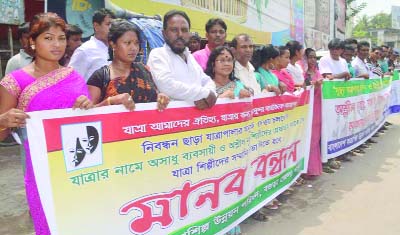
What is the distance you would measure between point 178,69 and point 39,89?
1.06m

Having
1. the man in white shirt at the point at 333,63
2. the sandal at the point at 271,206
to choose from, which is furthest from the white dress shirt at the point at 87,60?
the man in white shirt at the point at 333,63

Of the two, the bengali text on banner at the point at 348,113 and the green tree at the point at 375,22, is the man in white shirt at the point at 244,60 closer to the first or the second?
the bengali text on banner at the point at 348,113

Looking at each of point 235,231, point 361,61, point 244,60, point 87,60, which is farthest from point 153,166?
point 361,61

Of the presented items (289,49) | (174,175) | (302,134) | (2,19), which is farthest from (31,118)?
(2,19)

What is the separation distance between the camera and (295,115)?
4281 mm

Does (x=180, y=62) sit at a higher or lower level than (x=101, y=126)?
higher

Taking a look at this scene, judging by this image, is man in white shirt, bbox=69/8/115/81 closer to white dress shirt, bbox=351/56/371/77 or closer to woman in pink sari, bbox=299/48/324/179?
woman in pink sari, bbox=299/48/324/179

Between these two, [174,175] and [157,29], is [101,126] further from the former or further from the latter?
[157,29]

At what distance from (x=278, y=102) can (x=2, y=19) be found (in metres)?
4.46

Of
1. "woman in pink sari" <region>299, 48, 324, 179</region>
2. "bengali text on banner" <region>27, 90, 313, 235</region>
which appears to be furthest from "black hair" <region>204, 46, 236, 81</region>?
"woman in pink sari" <region>299, 48, 324, 179</region>

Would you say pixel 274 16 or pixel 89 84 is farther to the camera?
pixel 274 16

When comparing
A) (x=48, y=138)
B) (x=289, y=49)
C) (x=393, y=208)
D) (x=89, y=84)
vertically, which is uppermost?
(x=289, y=49)

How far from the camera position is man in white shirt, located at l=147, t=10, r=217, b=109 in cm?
265

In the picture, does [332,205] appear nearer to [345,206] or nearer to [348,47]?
[345,206]
